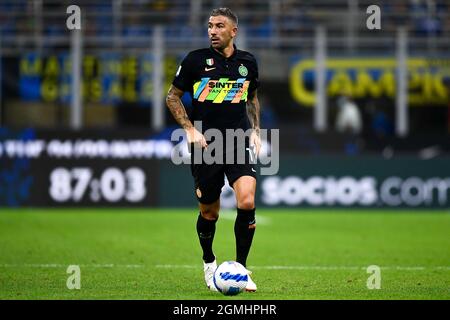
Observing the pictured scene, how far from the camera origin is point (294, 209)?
65.0ft

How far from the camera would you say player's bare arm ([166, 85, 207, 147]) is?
348 inches

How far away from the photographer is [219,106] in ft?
29.9

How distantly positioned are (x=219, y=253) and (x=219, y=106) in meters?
3.54

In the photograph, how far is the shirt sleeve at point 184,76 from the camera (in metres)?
9.12

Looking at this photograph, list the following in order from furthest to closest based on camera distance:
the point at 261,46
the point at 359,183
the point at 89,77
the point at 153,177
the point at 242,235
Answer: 1. the point at 261,46
2. the point at 89,77
3. the point at 359,183
4. the point at 153,177
5. the point at 242,235

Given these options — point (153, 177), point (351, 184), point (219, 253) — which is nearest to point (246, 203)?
point (219, 253)

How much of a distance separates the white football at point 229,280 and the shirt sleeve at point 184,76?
5.58 feet

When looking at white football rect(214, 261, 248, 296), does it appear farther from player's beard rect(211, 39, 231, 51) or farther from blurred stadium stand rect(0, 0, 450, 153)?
blurred stadium stand rect(0, 0, 450, 153)

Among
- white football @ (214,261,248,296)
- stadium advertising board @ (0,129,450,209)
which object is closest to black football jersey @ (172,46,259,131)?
white football @ (214,261,248,296)

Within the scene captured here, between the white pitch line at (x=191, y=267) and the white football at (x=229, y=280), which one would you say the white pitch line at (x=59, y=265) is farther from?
the white football at (x=229, y=280)

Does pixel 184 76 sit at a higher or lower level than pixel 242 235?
higher

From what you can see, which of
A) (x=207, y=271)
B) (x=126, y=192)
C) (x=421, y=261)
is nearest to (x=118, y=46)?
(x=126, y=192)

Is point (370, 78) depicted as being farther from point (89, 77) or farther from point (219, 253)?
point (219, 253)
